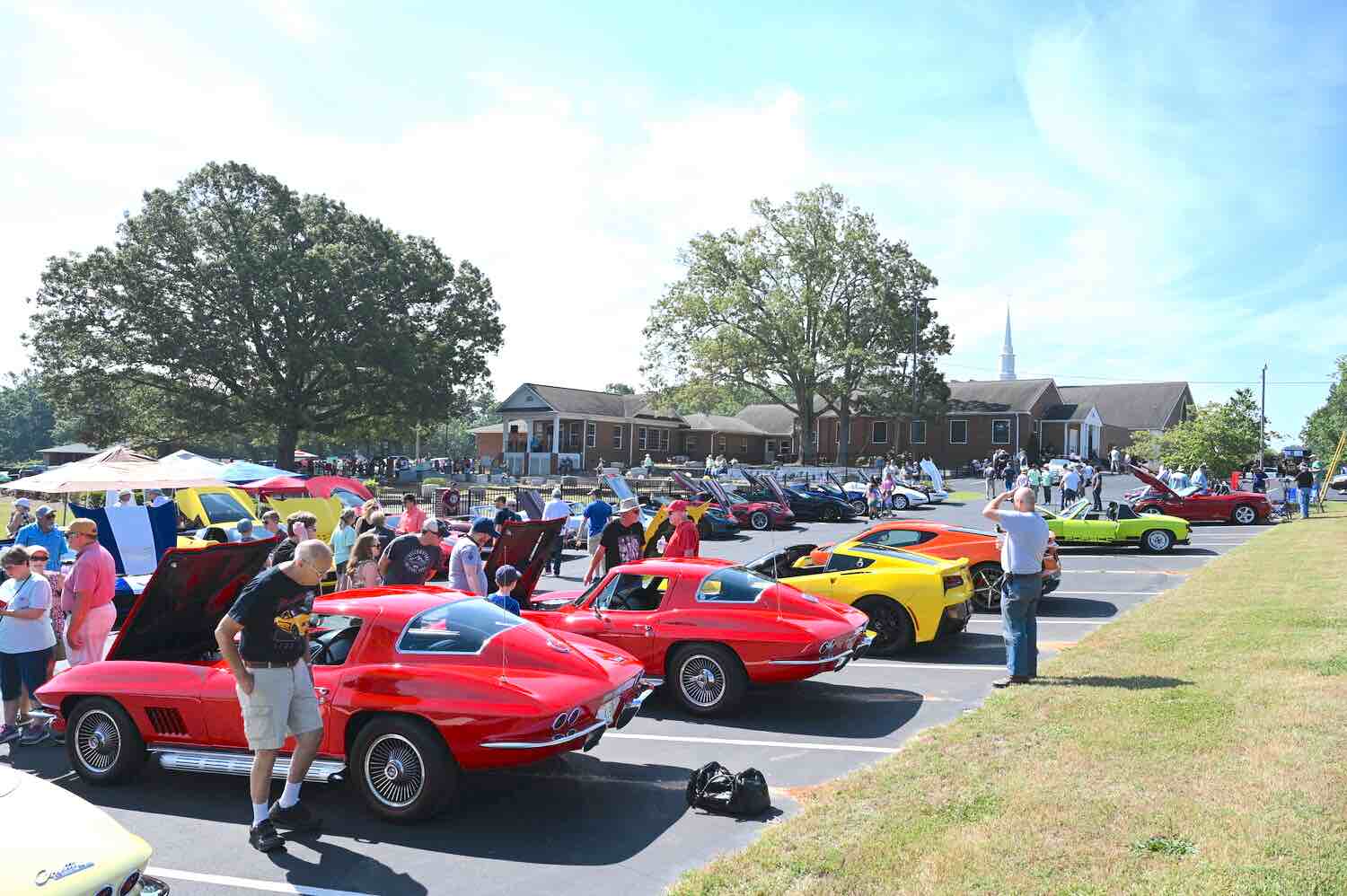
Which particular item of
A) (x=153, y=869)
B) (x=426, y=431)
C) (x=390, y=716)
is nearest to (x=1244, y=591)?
(x=390, y=716)

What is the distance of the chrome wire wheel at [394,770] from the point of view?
5.82m

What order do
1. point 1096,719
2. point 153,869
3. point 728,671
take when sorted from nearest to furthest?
point 153,869, point 1096,719, point 728,671

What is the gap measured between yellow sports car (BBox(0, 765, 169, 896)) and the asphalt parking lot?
138 centimetres

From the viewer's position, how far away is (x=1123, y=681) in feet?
27.5

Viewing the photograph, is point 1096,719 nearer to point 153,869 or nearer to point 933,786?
point 933,786

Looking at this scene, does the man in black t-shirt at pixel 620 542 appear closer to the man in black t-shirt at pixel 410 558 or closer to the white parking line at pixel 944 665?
the man in black t-shirt at pixel 410 558

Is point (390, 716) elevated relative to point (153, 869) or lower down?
elevated

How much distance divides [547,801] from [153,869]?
2367 mm

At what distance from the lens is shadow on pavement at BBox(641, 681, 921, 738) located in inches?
314

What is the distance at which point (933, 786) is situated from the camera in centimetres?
593

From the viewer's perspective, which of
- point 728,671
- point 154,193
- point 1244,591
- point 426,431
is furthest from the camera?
point 426,431

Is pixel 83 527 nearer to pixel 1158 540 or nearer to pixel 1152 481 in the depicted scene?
pixel 1158 540

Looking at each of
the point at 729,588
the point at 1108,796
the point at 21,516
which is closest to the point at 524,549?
the point at 729,588

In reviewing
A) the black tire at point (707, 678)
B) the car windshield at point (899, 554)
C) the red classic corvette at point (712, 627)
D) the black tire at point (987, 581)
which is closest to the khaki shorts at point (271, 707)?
the red classic corvette at point (712, 627)
